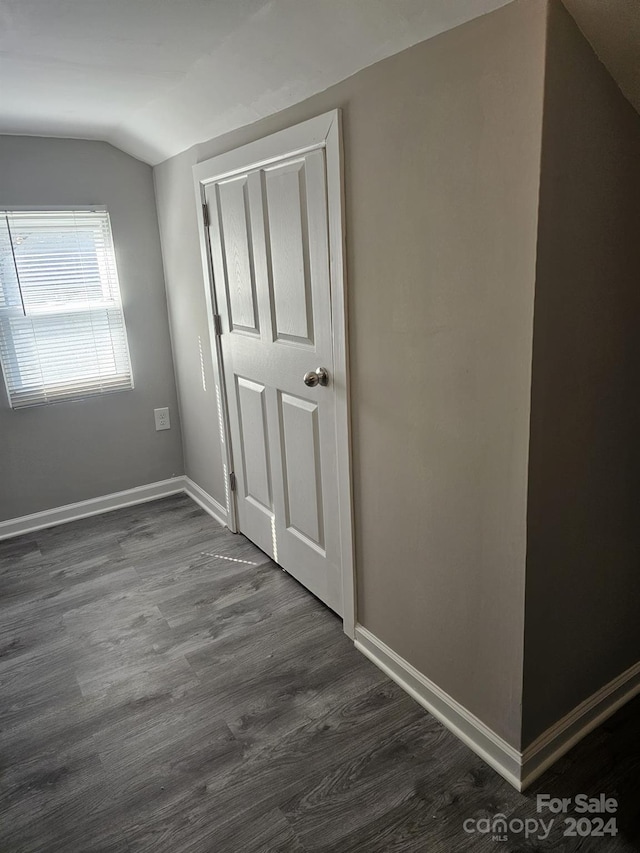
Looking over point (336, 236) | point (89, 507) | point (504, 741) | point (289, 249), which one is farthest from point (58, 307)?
point (504, 741)

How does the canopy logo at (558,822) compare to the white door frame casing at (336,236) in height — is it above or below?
below

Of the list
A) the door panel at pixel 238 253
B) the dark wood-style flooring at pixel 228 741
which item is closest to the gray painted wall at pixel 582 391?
the dark wood-style flooring at pixel 228 741

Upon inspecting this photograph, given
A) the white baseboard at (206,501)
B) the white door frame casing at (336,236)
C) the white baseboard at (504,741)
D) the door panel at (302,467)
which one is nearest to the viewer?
the white baseboard at (504,741)

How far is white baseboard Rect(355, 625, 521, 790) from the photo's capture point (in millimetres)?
1563

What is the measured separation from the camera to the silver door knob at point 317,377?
6.52 feet

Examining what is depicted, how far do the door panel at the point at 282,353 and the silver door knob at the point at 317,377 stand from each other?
26mm

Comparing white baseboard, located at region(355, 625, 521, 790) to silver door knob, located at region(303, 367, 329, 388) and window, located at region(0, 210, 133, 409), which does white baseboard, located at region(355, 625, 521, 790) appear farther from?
window, located at region(0, 210, 133, 409)

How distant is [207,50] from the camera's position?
1.90 metres

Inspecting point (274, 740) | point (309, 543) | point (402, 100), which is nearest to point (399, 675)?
point (274, 740)

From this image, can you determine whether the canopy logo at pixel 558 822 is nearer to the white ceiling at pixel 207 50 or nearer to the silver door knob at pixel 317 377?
the silver door knob at pixel 317 377

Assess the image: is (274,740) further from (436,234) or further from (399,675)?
(436,234)

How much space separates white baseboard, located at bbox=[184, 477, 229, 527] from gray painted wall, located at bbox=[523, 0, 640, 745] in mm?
1884

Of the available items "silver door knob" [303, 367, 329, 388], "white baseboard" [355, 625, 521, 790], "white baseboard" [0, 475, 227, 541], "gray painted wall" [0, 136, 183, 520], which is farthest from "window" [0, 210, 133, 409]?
"white baseboard" [355, 625, 521, 790]

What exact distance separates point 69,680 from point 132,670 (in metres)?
0.22
